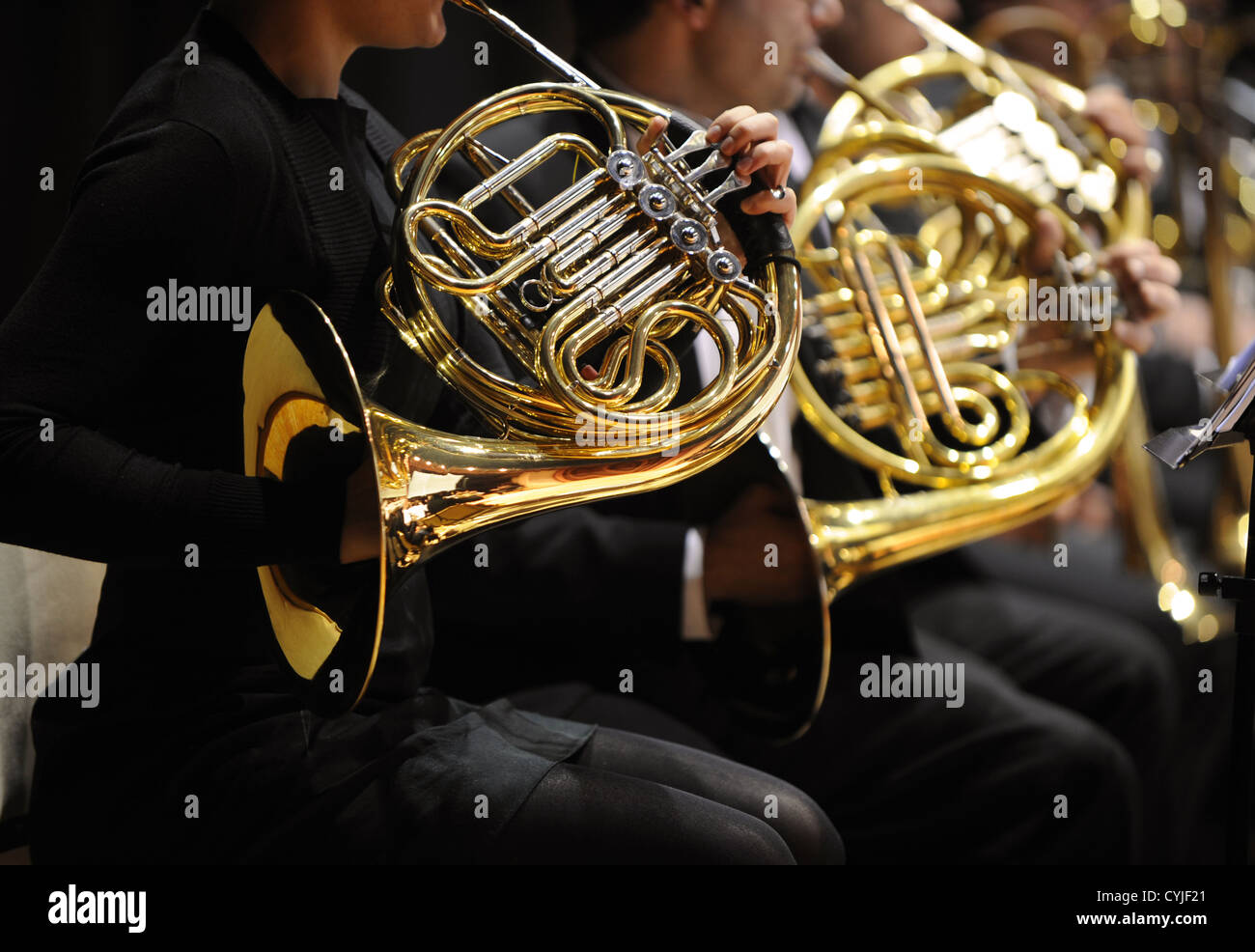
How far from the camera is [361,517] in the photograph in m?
0.93

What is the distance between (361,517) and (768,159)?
510mm

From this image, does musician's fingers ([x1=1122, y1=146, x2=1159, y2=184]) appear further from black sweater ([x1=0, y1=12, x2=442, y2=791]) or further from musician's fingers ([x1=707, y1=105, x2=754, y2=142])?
black sweater ([x1=0, y1=12, x2=442, y2=791])

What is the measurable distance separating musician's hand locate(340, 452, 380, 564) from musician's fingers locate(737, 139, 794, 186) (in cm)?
46

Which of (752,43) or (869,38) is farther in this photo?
(869,38)

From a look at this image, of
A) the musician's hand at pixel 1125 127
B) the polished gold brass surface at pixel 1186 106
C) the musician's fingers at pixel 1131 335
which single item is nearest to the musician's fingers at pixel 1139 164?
the musician's hand at pixel 1125 127

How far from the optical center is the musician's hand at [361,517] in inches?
36.1

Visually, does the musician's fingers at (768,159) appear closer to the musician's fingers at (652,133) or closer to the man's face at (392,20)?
the musician's fingers at (652,133)

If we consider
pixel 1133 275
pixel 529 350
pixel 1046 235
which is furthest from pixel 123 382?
pixel 1133 275

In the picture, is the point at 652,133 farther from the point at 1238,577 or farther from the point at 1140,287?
the point at 1140,287

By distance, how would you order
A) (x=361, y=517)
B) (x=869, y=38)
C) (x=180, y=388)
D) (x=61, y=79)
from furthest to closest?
(x=869, y=38), (x=61, y=79), (x=180, y=388), (x=361, y=517)

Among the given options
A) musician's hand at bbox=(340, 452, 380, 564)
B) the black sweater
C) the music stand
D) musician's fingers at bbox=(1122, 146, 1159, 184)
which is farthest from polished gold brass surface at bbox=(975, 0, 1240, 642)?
musician's hand at bbox=(340, 452, 380, 564)

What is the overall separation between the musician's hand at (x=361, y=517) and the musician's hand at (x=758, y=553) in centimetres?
55
